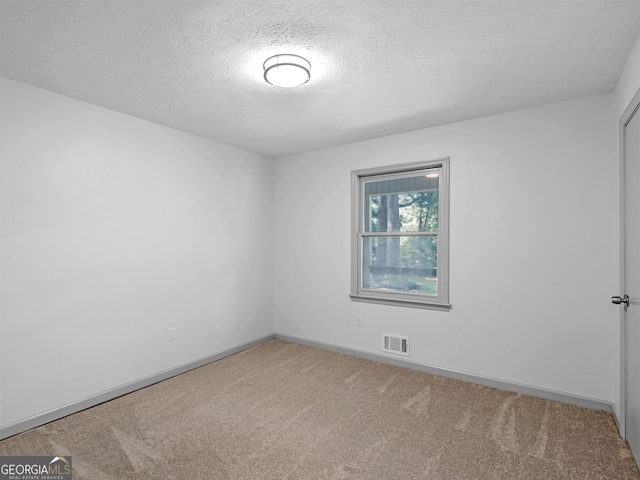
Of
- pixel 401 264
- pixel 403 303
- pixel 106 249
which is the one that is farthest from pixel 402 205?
pixel 106 249

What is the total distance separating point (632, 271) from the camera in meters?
2.26

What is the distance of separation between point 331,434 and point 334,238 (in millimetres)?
2298

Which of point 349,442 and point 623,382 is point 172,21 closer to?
point 349,442

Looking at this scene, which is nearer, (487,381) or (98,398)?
(98,398)

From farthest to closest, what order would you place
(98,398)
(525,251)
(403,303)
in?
(403,303)
(525,251)
(98,398)

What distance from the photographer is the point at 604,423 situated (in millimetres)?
2596

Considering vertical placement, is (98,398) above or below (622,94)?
below

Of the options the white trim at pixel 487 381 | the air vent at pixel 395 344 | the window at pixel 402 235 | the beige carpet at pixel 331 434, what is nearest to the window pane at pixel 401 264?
the window at pixel 402 235

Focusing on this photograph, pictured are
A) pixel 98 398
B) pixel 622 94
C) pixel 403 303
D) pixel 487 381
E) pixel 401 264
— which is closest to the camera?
pixel 622 94

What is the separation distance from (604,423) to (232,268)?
366 centimetres

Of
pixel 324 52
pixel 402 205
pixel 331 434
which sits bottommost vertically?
pixel 331 434

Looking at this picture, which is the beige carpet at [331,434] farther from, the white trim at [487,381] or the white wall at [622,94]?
the white wall at [622,94]

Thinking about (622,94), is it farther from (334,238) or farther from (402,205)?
(334,238)

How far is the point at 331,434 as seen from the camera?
8.13ft
